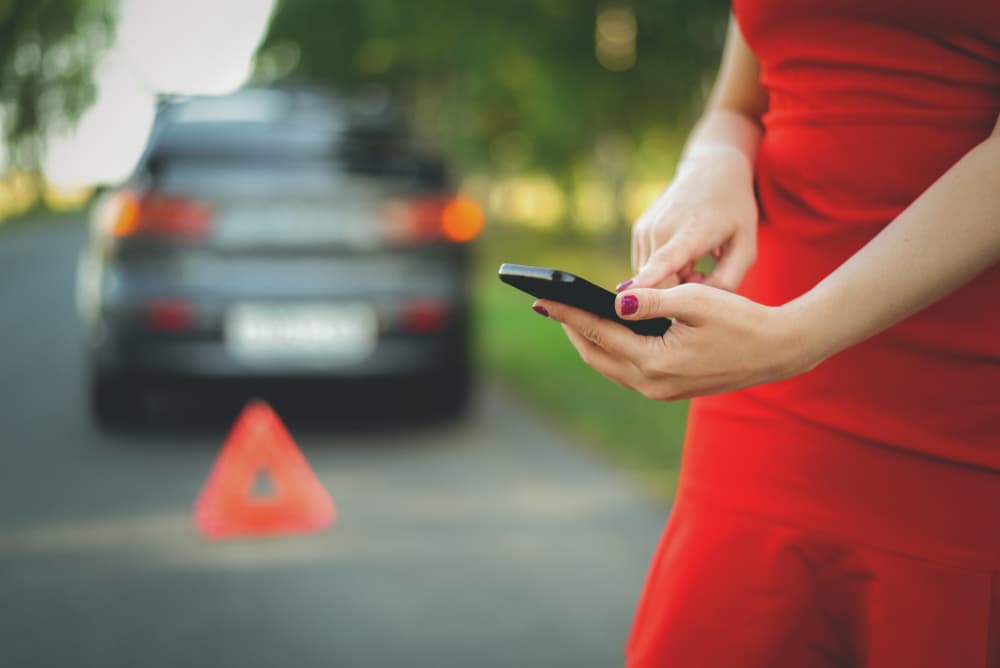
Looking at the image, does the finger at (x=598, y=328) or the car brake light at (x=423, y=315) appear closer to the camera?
the finger at (x=598, y=328)

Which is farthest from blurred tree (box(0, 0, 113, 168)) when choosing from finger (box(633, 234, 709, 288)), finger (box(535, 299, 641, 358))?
finger (box(535, 299, 641, 358))

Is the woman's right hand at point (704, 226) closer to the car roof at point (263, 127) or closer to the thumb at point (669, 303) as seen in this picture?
the thumb at point (669, 303)

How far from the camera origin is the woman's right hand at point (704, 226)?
52.9 inches

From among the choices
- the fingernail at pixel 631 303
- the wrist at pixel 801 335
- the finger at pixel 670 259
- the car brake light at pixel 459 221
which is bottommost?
the car brake light at pixel 459 221

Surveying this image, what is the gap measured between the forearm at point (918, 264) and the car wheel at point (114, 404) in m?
5.35

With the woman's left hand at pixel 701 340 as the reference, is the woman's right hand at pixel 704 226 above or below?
above

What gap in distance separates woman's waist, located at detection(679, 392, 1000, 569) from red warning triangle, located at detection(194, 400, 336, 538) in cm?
328

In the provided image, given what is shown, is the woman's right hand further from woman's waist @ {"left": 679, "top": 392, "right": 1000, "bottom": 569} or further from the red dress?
woman's waist @ {"left": 679, "top": 392, "right": 1000, "bottom": 569}

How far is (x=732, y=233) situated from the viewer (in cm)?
138

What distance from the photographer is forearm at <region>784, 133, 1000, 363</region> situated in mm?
1144

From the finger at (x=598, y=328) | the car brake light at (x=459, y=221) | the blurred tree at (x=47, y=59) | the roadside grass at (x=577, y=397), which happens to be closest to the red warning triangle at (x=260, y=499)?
the roadside grass at (x=577, y=397)

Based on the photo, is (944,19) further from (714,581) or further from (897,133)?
(714,581)

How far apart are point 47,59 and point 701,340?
1744cm

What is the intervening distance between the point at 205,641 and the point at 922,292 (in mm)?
2730
